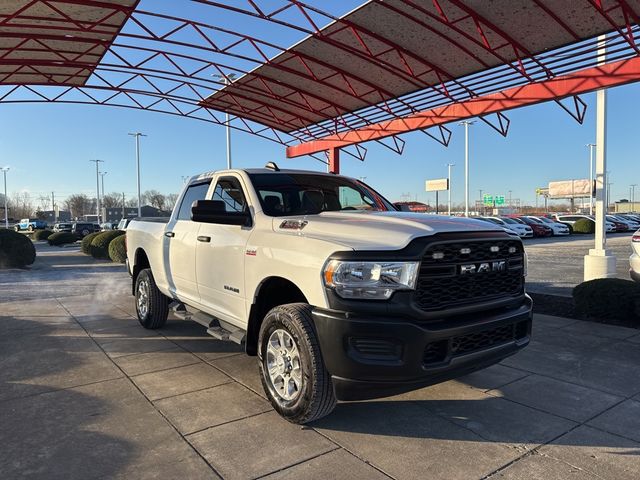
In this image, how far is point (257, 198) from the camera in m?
4.43

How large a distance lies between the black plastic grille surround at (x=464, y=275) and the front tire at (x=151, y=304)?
14.0ft

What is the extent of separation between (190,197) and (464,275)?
368 centimetres

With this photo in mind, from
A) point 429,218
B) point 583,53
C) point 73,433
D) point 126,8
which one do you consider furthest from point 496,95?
point 73,433

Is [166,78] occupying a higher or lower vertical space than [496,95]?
higher

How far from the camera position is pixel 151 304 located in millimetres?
6355

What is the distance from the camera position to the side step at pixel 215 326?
4391 mm

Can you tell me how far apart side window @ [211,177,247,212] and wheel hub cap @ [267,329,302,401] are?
1.43 meters

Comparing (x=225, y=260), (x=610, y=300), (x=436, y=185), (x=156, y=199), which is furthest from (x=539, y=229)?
(x=156, y=199)

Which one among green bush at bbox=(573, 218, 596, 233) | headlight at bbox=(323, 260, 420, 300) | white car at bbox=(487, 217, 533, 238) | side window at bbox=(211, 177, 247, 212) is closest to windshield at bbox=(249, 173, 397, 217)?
side window at bbox=(211, 177, 247, 212)

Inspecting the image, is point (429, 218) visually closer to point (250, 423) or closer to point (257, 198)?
point (257, 198)

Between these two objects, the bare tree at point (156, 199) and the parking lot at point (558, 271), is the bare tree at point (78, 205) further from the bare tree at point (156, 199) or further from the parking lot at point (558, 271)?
the parking lot at point (558, 271)

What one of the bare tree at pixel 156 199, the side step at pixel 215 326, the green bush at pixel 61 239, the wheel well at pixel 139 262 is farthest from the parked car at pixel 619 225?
the bare tree at pixel 156 199

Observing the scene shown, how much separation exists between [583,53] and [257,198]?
978cm

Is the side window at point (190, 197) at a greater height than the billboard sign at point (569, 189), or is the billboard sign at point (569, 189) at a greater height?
the billboard sign at point (569, 189)
